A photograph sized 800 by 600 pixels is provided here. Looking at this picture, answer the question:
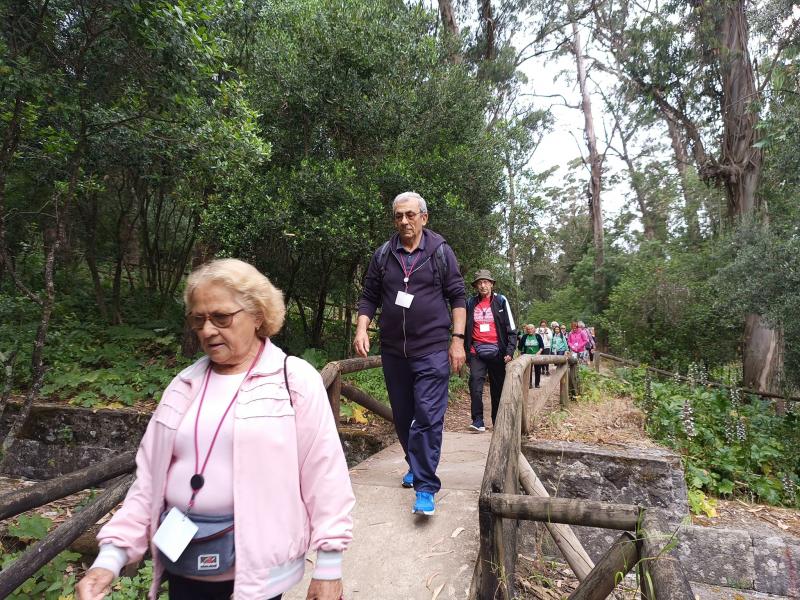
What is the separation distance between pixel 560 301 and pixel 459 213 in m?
24.8

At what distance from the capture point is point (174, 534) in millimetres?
1458

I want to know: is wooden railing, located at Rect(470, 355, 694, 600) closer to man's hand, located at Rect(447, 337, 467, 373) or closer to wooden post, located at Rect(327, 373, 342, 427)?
man's hand, located at Rect(447, 337, 467, 373)

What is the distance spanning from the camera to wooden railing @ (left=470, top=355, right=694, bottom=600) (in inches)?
71.0

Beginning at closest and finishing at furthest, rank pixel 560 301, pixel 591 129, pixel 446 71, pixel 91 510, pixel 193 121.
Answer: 1. pixel 91 510
2. pixel 193 121
3. pixel 446 71
4. pixel 591 129
5. pixel 560 301

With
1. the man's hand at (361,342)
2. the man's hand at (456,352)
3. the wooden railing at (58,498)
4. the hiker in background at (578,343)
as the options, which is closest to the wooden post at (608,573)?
the man's hand at (456,352)

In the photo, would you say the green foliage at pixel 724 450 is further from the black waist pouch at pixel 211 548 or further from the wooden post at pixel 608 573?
the black waist pouch at pixel 211 548

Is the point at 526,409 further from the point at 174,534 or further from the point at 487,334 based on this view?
the point at 174,534

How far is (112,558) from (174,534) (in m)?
0.20

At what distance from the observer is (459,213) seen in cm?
894

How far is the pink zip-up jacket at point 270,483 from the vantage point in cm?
145

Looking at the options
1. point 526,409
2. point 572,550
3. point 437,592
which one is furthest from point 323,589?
point 526,409

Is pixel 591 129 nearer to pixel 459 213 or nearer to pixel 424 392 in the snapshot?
pixel 459 213

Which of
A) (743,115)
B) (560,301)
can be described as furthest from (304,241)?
(560,301)

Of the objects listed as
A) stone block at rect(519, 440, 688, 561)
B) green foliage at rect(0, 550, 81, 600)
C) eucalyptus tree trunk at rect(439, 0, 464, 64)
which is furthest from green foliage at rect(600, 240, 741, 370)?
green foliage at rect(0, 550, 81, 600)
